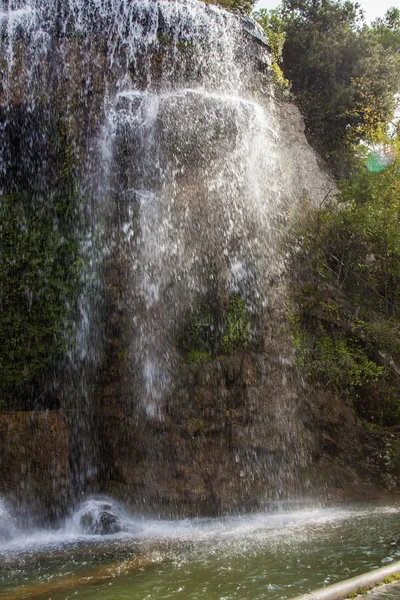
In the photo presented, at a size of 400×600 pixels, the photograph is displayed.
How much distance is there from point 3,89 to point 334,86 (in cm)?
1065

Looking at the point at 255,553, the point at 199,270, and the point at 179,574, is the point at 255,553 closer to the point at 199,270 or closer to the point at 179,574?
the point at 179,574

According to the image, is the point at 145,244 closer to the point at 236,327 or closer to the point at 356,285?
the point at 236,327

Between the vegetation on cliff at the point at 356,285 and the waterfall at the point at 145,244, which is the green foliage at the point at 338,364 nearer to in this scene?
the vegetation on cliff at the point at 356,285

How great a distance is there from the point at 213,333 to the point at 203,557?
5041 mm

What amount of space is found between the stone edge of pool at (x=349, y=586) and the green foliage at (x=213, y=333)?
19.6 ft

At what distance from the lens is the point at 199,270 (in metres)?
11.2

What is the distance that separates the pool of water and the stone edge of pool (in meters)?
0.55

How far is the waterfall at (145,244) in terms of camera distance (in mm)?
9680

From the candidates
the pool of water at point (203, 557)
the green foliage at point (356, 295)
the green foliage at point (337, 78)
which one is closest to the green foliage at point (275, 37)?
the green foliage at point (337, 78)

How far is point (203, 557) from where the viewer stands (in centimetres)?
618

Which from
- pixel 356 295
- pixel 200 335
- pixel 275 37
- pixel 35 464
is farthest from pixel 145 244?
pixel 275 37

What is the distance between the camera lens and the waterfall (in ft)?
31.8

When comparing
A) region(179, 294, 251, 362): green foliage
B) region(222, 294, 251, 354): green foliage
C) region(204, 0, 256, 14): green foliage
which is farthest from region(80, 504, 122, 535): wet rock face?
region(204, 0, 256, 14): green foliage

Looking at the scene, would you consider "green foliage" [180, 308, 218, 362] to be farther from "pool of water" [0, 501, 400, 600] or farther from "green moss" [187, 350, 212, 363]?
"pool of water" [0, 501, 400, 600]
